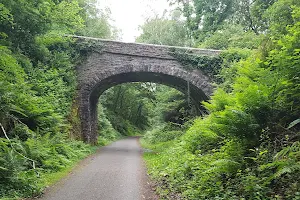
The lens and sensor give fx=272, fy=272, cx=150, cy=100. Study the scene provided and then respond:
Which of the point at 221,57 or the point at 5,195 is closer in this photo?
the point at 5,195

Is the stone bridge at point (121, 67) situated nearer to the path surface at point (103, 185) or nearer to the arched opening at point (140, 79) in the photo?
the arched opening at point (140, 79)

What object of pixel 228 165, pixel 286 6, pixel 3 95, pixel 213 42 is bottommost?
pixel 228 165

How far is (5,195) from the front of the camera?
211 inches

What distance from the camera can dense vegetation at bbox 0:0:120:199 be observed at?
654 cm

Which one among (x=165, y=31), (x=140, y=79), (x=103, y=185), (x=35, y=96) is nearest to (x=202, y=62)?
(x=140, y=79)

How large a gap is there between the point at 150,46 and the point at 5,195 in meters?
12.0

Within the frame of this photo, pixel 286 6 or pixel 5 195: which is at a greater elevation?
pixel 286 6

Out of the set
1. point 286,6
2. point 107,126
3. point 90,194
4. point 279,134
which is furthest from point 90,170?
point 107,126

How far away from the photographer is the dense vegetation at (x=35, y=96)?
21.4 ft

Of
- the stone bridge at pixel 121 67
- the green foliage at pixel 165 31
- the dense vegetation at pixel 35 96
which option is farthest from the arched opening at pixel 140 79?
the green foliage at pixel 165 31

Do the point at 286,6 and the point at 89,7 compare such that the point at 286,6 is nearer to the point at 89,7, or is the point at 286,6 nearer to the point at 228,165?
the point at 228,165

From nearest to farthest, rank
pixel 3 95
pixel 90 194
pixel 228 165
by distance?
pixel 228 165
pixel 90 194
pixel 3 95

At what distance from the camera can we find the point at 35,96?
11.3 metres

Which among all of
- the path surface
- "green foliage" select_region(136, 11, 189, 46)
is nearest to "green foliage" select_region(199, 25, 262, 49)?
"green foliage" select_region(136, 11, 189, 46)
